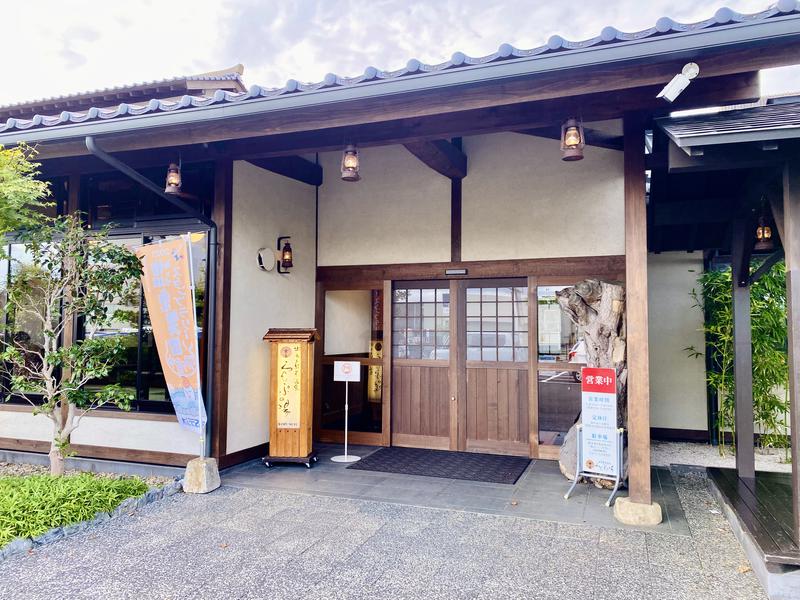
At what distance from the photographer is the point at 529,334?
5773 mm

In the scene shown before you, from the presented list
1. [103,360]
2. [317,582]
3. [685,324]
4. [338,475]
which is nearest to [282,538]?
[317,582]

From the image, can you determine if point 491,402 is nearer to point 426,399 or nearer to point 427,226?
point 426,399

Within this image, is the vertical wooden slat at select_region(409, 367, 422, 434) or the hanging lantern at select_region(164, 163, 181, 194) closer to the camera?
the hanging lantern at select_region(164, 163, 181, 194)

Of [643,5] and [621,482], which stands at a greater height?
[643,5]

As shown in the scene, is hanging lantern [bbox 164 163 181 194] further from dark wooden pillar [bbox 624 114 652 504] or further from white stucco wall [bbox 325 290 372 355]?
dark wooden pillar [bbox 624 114 652 504]

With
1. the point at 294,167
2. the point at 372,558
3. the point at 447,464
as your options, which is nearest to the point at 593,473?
the point at 447,464

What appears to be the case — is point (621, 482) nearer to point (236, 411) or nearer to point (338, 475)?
point (338, 475)

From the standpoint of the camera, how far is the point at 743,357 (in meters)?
4.55

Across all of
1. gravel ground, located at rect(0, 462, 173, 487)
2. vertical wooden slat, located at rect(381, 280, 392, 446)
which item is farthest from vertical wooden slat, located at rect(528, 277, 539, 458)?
gravel ground, located at rect(0, 462, 173, 487)

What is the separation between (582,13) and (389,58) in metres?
8.50

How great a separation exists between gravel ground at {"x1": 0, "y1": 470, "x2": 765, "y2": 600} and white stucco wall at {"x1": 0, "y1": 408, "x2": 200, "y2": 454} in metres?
0.99

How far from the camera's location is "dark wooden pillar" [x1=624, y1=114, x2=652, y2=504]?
3.85 metres

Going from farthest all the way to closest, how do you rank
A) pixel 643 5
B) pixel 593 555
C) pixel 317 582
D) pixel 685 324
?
Answer: 1. pixel 643 5
2. pixel 685 324
3. pixel 593 555
4. pixel 317 582

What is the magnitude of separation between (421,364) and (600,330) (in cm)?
213
